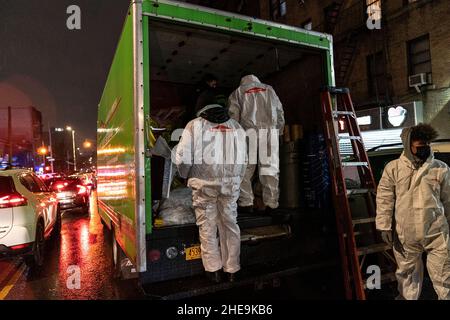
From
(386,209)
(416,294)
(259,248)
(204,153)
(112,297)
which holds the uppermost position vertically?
(204,153)

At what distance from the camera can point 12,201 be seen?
17.9ft

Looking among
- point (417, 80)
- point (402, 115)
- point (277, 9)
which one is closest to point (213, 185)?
point (417, 80)

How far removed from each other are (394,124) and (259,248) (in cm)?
1258

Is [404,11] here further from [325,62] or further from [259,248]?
[259,248]

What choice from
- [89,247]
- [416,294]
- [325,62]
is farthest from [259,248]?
[89,247]

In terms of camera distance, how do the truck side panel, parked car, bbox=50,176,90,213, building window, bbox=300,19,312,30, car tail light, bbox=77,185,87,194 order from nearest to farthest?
the truck side panel
parked car, bbox=50,176,90,213
car tail light, bbox=77,185,87,194
building window, bbox=300,19,312,30

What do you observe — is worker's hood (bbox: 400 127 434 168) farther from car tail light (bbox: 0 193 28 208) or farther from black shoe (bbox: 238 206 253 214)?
car tail light (bbox: 0 193 28 208)

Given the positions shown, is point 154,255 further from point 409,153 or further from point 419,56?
point 419,56

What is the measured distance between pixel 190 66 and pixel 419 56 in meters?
11.8

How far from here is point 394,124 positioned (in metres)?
14.4

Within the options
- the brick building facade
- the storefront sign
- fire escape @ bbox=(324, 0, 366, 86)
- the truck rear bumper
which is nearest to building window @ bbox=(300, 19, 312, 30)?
the brick building facade

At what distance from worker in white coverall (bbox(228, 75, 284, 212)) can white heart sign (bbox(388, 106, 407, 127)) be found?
11.4 m

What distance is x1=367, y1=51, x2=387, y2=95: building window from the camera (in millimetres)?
15153

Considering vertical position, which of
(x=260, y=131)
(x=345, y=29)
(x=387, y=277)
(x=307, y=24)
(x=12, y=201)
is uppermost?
(x=307, y=24)
